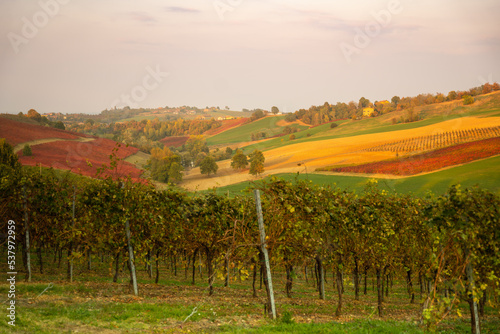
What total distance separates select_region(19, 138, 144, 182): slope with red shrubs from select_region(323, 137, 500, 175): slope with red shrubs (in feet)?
180

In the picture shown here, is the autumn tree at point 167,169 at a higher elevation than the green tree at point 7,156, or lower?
lower

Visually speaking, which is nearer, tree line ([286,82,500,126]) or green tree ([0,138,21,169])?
green tree ([0,138,21,169])

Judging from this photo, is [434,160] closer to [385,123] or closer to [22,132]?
[385,123]

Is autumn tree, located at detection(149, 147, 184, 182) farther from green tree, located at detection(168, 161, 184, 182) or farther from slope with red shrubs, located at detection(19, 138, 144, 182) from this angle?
slope with red shrubs, located at detection(19, 138, 144, 182)

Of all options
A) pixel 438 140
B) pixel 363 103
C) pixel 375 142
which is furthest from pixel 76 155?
pixel 363 103

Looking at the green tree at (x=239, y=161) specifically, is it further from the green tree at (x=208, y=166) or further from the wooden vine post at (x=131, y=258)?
the wooden vine post at (x=131, y=258)

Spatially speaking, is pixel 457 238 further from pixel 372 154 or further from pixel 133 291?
pixel 372 154

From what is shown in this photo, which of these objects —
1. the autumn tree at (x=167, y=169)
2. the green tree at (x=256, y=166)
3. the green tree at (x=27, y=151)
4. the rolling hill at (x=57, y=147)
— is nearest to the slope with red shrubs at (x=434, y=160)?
the green tree at (x=256, y=166)

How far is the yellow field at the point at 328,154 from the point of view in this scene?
92250 millimetres

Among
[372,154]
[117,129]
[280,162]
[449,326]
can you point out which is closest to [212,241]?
[449,326]

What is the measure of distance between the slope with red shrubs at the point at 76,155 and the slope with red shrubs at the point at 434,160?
54774 millimetres

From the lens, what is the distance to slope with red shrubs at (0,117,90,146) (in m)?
101

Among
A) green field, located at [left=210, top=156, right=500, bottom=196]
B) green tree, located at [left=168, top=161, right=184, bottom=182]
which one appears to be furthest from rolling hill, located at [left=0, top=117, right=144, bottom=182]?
green field, located at [left=210, top=156, right=500, bottom=196]

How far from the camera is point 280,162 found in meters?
113
